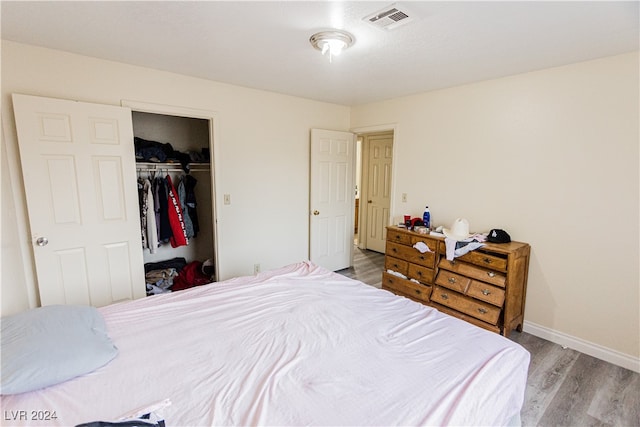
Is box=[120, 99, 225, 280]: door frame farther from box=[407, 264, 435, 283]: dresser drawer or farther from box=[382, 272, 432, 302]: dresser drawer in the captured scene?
box=[407, 264, 435, 283]: dresser drawer

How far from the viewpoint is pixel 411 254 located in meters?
3.17

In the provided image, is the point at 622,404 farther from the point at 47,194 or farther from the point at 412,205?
the point at 47,194

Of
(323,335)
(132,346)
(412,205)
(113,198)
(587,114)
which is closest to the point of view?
(132,346)

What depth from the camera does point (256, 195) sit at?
11.4 feet

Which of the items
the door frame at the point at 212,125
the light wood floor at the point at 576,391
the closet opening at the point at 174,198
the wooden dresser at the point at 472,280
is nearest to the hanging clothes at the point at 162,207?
the closet opening at the point at 174,198

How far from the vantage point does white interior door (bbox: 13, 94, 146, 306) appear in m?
2.20

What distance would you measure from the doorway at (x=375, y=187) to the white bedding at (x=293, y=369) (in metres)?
3.27

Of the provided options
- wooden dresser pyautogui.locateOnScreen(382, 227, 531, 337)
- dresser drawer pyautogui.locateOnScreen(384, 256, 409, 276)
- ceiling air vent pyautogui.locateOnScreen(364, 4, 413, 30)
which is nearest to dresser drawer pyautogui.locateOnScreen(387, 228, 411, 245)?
wooden dresser pyautogui.locateOnScreen(382, 227, 531, 337)

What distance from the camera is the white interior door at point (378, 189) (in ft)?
16.1

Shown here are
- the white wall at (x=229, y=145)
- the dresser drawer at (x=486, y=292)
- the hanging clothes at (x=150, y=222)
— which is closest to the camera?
the white wall at (x=229, y=145)

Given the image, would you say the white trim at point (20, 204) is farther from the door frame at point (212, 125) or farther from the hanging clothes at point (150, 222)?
the hanging clothes at point (150, 222)

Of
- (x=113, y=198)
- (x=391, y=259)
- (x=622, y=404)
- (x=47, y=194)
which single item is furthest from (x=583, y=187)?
(x=47, y=194)

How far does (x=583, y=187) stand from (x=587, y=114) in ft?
1.82

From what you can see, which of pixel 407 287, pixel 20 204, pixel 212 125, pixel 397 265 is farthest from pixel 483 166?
pixel 20 204
